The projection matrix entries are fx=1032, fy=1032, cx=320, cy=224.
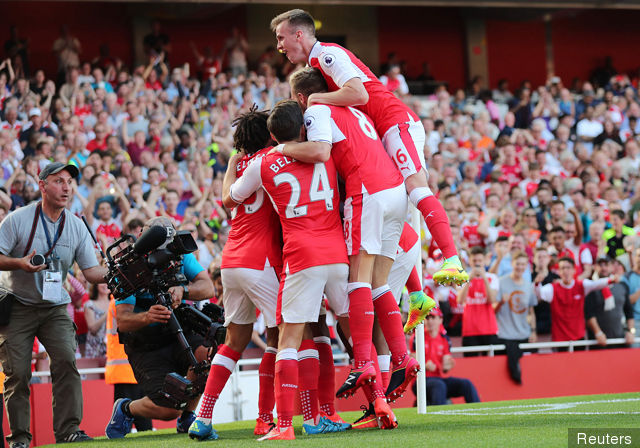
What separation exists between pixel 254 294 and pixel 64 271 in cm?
191

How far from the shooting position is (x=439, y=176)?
15961 mm

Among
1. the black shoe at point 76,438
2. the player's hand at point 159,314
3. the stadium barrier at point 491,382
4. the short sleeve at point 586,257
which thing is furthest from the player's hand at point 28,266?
the short sleeve at point 586,257

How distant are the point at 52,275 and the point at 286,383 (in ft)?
7.40

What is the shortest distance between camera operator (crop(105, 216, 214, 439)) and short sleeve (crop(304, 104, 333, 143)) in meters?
1.74

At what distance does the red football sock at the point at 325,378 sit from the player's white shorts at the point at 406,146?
1.27 metres

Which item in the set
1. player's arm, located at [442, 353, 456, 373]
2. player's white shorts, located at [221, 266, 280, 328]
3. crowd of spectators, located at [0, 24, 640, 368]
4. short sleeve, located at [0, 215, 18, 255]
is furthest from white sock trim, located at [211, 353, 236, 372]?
player's arm, located at [442, 353, 456, 373]

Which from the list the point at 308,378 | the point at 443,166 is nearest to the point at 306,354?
the point at 308,378

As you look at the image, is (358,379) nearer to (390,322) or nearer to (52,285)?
(390,322)

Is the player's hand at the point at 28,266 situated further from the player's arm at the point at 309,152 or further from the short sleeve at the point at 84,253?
the player's arm at the point at 309,152

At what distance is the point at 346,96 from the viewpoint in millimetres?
6668

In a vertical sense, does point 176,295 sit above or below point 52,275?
below

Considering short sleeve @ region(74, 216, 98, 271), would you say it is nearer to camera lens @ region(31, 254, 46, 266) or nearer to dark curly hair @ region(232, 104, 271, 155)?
camera lens @ region(31, 254, 46, 266)

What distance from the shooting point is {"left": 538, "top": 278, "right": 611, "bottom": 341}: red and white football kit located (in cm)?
1277

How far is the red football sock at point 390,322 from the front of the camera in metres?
6.59
